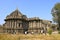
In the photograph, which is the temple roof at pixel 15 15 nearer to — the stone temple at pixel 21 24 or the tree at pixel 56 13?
the stone temple at pixel 21 24

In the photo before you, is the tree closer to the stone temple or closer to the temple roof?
the stone temple

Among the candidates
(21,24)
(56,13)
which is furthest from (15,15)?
(56,13)

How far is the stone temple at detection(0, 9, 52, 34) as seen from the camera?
2163 inches

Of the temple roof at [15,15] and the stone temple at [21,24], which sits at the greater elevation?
the temple roof at [15,15]

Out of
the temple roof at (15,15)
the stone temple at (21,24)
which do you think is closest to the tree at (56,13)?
the stone temple at (21,24)

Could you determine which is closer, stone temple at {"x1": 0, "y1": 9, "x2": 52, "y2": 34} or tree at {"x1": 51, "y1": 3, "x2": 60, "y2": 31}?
stone temple at {"x1": 0, "y1": 9, "x2": 52, "y2": 34}

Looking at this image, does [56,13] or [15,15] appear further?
[56,13]

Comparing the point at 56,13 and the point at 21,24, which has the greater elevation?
the point at 56,13

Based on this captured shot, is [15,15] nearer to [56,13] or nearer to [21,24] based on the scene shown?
[21,24]

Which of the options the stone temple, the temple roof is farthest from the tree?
the temple roof

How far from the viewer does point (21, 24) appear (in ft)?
183

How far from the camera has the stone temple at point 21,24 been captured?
54938 mm

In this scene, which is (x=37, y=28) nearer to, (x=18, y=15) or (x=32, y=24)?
(x=32, y=24)

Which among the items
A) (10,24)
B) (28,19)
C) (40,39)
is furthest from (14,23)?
(40,39)
